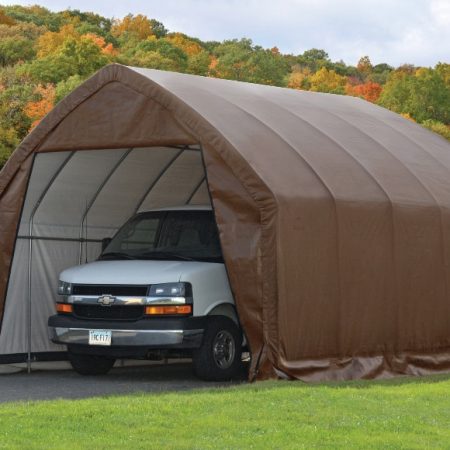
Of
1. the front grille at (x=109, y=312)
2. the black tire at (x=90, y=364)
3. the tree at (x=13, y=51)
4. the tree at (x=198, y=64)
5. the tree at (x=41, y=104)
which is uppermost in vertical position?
the tree at (x=13, y=51)

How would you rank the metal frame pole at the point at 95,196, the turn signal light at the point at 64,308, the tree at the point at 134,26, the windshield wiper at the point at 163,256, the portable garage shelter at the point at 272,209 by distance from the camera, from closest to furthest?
the portable garage shelter at the point at 272,209 → the turn signal light at the point at 64,308 → the windshield wiper at the point at 163,256 → the metal frame pole at the point at 95,196 → the tree at the point at 134,26

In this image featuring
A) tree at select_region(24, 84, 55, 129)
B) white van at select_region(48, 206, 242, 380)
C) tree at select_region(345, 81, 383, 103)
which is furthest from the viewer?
tree at select_region(345, 81, 383, 103)

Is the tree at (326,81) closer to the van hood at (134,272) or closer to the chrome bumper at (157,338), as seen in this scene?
the van hood at (134,272)

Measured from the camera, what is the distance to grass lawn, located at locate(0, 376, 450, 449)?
769cm

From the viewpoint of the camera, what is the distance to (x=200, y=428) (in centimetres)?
820

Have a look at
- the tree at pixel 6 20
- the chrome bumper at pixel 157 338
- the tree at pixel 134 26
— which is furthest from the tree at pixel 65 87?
the tree at pixel 6 20

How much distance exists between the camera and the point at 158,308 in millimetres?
12148

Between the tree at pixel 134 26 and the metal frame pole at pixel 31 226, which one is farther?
the tree at pixel 134 26

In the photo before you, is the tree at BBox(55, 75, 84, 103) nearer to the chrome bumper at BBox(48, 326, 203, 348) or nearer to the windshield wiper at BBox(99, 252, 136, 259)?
the windshield wiper at BBox(99, 252, 136, 259)

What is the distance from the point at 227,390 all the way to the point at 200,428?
2509 mm

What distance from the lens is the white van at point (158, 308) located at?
39.7 ft

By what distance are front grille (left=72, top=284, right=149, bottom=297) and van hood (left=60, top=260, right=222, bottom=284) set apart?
0.05 meters

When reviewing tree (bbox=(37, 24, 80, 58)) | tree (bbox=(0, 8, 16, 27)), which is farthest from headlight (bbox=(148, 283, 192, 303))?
tree (bbox=(0, 8, 16, 27))

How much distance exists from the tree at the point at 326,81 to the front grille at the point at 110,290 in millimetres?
54185
